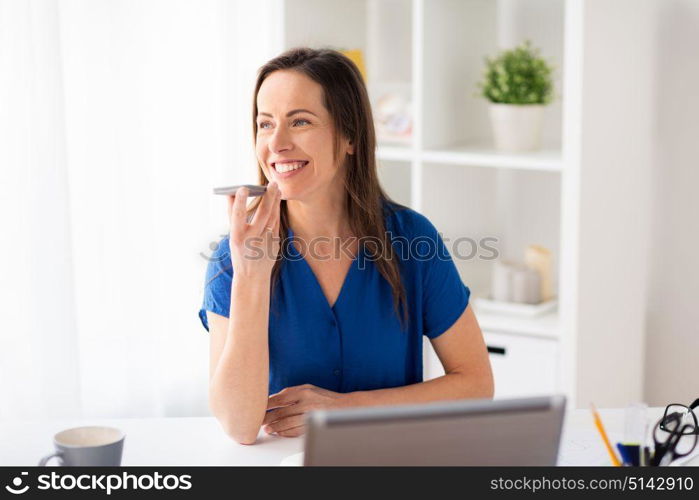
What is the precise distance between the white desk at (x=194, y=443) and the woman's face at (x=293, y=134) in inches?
18.5

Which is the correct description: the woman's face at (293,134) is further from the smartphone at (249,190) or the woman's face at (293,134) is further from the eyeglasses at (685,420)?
the eyeglasses at (685,420)

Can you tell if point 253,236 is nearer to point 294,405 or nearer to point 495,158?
point 294,405

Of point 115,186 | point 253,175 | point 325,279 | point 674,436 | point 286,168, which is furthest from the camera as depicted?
point 253,175

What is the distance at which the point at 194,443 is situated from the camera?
1.70m

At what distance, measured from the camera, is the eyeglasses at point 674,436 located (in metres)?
1.52

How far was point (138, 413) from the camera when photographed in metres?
3.05

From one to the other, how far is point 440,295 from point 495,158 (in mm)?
988

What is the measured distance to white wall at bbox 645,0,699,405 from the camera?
2902 millimetres

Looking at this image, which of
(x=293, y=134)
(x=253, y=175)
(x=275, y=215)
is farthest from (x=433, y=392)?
(x=253, y=175)

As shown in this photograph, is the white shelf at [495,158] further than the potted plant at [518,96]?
No

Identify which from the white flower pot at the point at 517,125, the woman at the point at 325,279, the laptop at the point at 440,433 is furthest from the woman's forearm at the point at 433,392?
the white flower pot at the point at 517,125

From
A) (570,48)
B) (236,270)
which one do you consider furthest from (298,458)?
(570,48)

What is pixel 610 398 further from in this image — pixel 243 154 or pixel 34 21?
pixel 34 21

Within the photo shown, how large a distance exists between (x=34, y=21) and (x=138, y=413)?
123cm
